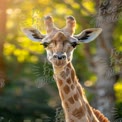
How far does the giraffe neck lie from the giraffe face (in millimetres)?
232

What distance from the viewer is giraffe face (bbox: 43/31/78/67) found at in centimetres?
982

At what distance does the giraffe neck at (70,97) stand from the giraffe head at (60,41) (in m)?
0.24

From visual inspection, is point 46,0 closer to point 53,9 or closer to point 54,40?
point 53,9

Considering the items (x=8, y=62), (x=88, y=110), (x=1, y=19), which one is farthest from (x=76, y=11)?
(x=8, y=62)

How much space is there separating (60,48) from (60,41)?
177mm

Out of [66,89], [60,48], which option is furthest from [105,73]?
[60,48]

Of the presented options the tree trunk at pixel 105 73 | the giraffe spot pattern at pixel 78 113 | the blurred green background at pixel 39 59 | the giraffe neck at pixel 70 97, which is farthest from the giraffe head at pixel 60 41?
the tree trunk at pixel 105 73

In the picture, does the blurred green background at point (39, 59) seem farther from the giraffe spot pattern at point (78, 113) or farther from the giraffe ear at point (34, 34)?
the giraffe spot pattern at point (78, 113)

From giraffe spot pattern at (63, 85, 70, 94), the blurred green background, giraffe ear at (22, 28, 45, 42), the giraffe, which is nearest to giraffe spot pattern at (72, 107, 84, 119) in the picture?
the giraffe

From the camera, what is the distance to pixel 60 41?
33.1ft

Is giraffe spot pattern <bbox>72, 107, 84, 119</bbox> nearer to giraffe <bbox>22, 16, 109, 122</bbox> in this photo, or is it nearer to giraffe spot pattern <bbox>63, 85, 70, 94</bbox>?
giraffe <bbox>22, 16, 109, 122</bbox>

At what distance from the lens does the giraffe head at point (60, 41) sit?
9.86m

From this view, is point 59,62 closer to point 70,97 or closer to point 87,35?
point 70,97

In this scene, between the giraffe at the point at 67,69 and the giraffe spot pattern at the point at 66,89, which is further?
the giraffe spot pattern at the point at 66,89
